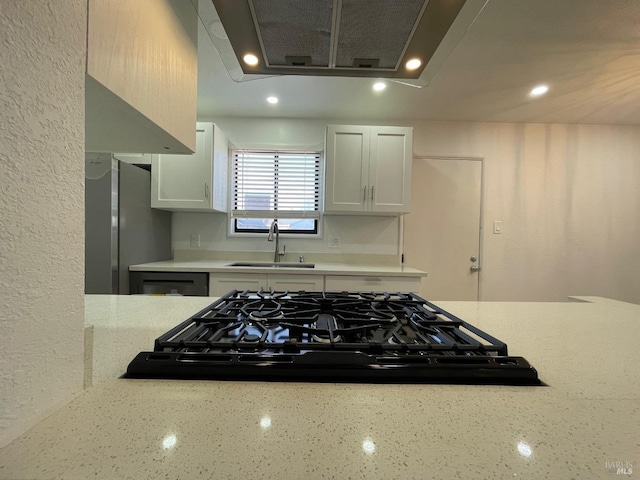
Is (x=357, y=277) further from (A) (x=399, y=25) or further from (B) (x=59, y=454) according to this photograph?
(B) (x=59, y=454)

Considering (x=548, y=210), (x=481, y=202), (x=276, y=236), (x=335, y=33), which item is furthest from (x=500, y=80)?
(x=276, y=236)

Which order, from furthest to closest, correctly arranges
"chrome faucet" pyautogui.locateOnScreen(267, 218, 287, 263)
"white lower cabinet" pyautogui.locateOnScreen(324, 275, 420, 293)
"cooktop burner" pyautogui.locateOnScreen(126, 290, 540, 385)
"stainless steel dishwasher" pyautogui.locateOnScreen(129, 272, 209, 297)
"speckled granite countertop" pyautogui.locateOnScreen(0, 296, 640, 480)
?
"chrome faucet" pyautogui.locateOnScreen(267, 218, 287, 263)
"white lower cabinet" pyautogui.locateOnScreen(324, 275, 420, 293)
"stainless steel dishwasher" pyautogui.locateOnScreen(129, 272, 209, 297)
"cooktop burner" pyautogui.locateOnScreen(126, 290, 540, 385)
"speckled granite countertop" pyautogui.locateOnScreen(0, 296, 640, 480)

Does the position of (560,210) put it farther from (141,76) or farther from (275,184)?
(141,76)

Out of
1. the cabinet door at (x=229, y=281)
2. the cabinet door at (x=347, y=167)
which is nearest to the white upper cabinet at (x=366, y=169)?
the cabinet door at (x=347, y=167)

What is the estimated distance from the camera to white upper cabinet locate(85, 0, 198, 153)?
0.45 metres

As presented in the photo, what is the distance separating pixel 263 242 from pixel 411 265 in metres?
1.51

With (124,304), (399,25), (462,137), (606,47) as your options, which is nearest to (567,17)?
(606,47)

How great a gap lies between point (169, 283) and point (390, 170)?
6.55 ft

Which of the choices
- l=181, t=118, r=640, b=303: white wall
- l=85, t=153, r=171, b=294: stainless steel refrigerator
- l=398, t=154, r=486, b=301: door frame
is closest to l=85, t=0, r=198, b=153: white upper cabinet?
l=85, t=153, r=171, b=294: stainless steel refrigerator

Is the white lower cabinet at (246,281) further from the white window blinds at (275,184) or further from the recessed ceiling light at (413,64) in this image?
the recessed ceiling light at (413,64)

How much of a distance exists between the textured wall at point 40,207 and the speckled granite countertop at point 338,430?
54mm

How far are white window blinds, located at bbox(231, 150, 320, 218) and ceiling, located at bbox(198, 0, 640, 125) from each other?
1.33 feet

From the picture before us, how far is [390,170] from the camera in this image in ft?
7.81

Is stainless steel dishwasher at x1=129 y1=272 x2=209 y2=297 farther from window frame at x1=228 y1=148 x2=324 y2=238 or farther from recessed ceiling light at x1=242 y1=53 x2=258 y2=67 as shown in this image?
recessed ceiling light at x1=242 y1=53 x2=258 y2=67
